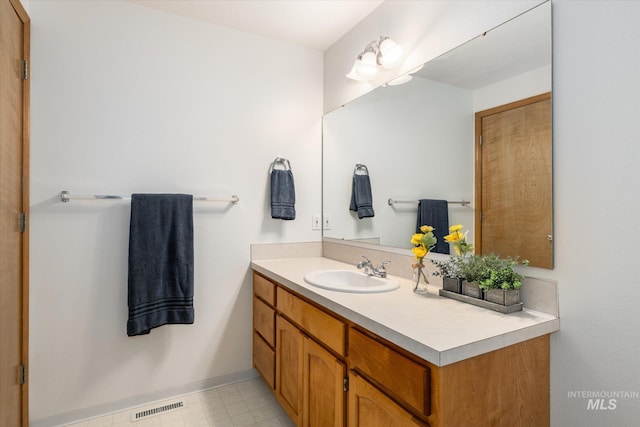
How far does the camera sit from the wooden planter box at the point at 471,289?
1288 mm

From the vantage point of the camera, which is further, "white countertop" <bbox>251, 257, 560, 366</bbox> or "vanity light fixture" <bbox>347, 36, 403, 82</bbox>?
"vanity light fixture" <bbox>347, 36, 403, 82</bbox>

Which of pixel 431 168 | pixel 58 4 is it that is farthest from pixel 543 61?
pixel 58 4

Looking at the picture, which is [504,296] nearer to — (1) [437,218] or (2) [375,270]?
(1) [437,218]

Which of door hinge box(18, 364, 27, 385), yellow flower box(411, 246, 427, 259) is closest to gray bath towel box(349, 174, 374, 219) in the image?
yellow flower box(411, 246, 427, 259)

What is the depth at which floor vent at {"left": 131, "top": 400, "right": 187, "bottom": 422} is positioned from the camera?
1909 mm

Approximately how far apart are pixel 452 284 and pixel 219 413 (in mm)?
1517

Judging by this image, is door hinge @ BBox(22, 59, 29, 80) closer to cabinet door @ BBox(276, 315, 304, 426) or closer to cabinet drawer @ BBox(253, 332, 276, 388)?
cabinet door @ BBox(276, 315, 304, 426)

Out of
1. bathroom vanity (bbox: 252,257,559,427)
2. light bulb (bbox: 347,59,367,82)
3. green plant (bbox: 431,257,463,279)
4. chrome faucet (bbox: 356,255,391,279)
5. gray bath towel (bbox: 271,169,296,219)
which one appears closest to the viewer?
bathroom vanity (bbox: 252,257,559,427)

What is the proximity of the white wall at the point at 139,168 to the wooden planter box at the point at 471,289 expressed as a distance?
1.36 meters

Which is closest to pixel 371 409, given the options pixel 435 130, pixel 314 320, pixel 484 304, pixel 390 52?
pixel 314 320

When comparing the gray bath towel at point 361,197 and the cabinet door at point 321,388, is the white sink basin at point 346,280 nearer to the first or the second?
the cabinet door at point 321,388

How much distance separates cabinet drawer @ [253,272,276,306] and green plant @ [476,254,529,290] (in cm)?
114

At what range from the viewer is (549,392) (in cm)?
117

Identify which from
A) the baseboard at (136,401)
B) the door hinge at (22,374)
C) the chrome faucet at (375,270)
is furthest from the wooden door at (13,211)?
the chrome faucet at (375,270)
